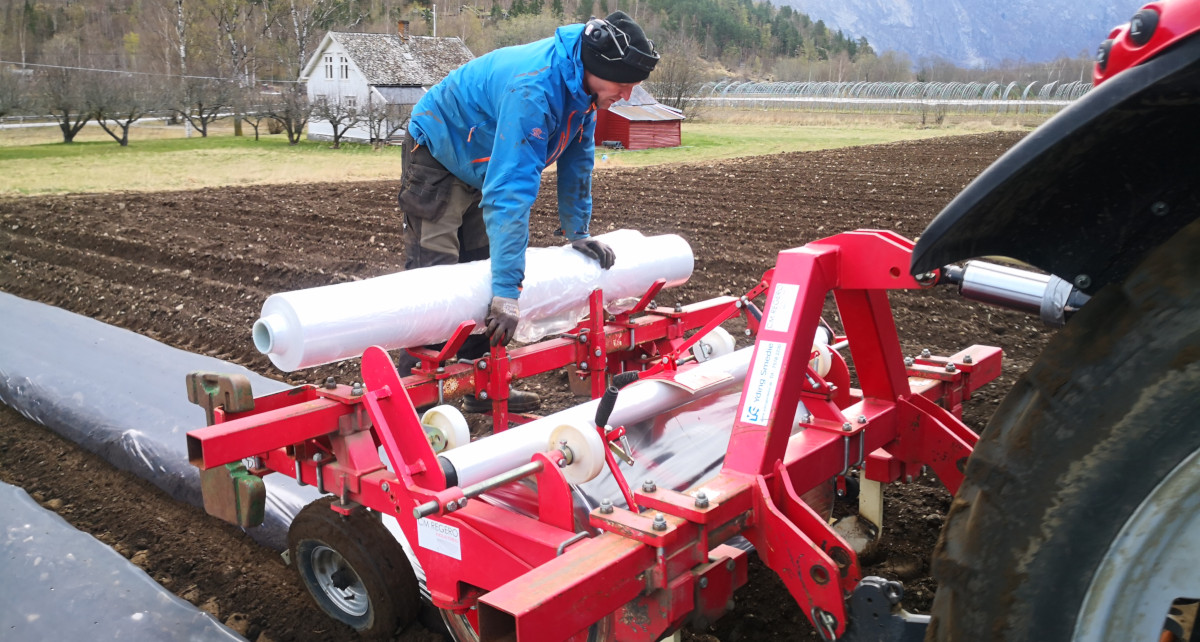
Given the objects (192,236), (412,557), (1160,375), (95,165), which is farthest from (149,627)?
(95,165)

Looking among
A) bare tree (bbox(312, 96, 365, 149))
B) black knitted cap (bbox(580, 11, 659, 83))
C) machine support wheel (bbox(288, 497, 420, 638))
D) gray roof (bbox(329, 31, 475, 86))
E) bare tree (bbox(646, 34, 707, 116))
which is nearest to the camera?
machine support wheel (bbox(288, 497, 420, 638))

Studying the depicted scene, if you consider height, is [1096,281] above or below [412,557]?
above

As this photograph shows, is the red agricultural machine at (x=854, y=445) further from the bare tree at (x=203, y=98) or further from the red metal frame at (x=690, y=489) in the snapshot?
the bare tree at (x=203, y=98)

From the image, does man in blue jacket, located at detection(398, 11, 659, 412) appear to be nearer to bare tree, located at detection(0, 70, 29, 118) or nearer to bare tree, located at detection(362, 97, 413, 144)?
bare tree, located at detection(362, 97, 413, 144)

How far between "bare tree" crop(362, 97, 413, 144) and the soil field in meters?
13.0

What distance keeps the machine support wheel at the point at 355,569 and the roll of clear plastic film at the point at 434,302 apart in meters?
0.53

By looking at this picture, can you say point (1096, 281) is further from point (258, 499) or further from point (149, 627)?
point (149, 627)

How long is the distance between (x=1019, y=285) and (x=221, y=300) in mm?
6737

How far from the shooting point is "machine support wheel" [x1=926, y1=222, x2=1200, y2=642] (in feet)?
3.87

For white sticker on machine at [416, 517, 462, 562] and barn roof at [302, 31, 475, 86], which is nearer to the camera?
white sticker on machine at [416, 517, 462, 562]

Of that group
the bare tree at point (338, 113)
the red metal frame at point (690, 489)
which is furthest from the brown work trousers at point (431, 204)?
the bare tree at point (338, 113)

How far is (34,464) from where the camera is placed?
4.41 metres

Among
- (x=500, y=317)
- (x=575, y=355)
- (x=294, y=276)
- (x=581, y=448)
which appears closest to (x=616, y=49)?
(x=500, y=317)

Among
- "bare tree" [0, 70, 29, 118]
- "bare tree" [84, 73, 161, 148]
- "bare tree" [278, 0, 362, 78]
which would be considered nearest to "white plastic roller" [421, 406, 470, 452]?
"bare tree" [84, 73, 161, 148]
